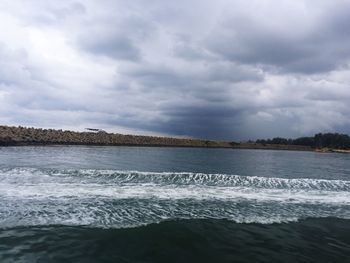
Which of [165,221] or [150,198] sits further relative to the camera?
[150,198]

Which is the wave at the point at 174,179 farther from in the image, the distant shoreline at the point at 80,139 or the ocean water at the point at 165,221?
the distant shoreline at the point at 80,139

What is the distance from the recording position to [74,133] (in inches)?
3204

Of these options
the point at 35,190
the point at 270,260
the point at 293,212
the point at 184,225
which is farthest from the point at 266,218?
the point at 35,190

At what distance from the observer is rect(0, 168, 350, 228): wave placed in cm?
1435

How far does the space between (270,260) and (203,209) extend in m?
5.98

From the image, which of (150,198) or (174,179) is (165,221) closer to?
(150,198)

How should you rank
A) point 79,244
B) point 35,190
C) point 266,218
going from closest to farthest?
point 79,244
point 266,218
point 35,190

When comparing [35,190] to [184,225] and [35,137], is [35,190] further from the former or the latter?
[35,137]

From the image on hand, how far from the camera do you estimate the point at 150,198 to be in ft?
58.5

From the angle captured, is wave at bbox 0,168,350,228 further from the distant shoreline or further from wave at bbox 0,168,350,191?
the distant shoreline

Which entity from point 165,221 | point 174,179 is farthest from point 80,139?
point 165,221

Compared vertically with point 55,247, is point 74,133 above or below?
above

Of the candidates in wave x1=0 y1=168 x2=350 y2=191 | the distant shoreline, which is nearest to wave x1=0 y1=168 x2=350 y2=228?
wave x1=0 y1=168 x2=350 y2=191

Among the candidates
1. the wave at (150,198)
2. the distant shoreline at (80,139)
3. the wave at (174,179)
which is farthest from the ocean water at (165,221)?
the distant shoreline at (80,139)
